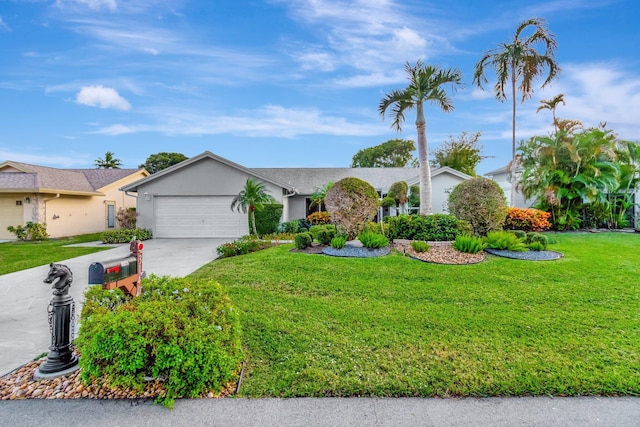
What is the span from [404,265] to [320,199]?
1106 cm

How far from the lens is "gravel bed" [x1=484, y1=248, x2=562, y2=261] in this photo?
802 cm

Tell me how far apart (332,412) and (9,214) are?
69.1 feet

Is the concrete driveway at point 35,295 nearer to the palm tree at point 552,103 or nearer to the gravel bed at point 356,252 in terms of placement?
the gravel bed at point 356,252

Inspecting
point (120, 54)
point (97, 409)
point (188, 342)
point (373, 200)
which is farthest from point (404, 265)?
point (120, 54)

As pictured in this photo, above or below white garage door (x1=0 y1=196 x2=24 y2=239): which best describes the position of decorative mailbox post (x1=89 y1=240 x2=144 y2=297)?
below

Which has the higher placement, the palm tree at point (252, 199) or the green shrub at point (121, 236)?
the palm tree at point (252, 199)

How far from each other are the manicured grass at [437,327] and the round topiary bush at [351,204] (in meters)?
2.09

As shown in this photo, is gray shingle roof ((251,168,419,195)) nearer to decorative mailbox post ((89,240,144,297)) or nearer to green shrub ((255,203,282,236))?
green shrub ((255,203,282,236))

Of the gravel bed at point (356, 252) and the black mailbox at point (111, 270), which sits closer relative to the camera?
the black mailbox at point (111, 270)

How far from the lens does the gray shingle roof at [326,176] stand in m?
20.2

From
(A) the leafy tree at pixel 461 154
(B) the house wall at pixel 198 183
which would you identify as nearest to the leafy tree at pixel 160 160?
(B) the house wall at pixel 198 183

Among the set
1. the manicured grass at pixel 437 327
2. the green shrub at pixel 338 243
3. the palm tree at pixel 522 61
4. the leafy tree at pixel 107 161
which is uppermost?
the palm tree at pixel 522 61

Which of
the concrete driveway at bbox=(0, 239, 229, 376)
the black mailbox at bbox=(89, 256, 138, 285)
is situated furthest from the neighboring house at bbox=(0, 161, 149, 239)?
the black mailbox at bbox=(89, 256, 138, 285)

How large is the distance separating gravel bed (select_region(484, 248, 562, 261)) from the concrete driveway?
8.17m
